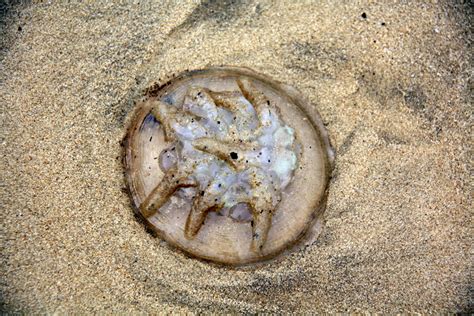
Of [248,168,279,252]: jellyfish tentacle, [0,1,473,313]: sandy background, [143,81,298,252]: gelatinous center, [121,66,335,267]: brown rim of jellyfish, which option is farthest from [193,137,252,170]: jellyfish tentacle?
[0,1,473,313]: sandy background

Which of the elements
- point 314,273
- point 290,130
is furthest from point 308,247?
point 290,130

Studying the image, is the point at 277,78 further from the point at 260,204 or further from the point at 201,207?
the point at 201,207

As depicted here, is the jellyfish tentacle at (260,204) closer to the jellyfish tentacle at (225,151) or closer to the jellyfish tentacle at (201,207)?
the jellyfish tentacle at (225,151)

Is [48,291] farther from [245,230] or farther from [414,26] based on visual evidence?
[414,26]

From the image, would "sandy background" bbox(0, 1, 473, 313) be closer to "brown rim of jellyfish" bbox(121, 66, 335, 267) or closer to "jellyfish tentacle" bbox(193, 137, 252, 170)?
"brown rim of jellyfish" bbox(121, 66, 335, 267)

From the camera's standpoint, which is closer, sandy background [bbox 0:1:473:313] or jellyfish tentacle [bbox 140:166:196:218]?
jellyfish tentacle [bbox 140:166:196:218]
